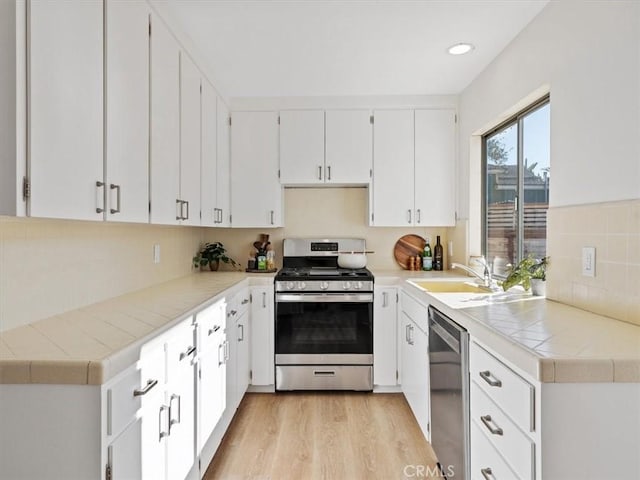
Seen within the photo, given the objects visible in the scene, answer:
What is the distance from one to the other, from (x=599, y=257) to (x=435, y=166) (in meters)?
1.86

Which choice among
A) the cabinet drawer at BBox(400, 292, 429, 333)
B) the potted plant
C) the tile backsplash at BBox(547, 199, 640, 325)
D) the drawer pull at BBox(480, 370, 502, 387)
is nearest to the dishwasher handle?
the cabinet drawer at BBox(400, 292, 429, 333)

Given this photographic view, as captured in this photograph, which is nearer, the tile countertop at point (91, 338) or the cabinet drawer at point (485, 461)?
the tile countertop at point (91, 338)

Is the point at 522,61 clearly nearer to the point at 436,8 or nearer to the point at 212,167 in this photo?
the point at 436,8

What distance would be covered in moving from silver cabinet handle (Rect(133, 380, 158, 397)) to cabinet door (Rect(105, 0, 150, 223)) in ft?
2.06

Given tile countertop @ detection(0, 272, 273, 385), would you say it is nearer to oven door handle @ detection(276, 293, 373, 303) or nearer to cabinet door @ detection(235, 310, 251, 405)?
cabinet door @ detection(235, 310, 251, 405)

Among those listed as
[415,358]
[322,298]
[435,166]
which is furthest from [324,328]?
[435,166]

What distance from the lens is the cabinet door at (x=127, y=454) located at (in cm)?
111

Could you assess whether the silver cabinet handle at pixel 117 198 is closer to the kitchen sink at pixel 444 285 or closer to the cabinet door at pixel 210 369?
the cabinet door at pixel 210 369

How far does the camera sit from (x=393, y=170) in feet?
11.0

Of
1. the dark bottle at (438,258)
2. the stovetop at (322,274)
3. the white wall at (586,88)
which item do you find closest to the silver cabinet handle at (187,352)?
the stovetop at (322,274)

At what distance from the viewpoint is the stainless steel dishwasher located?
1694 millimetres

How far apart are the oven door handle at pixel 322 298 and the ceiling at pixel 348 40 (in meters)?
1.63

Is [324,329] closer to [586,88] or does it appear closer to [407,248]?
[407,248]

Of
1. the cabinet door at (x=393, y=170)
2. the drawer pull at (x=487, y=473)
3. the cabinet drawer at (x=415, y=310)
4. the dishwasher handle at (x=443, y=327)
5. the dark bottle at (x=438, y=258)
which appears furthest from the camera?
the dark bottle at (x=438, y=258)
